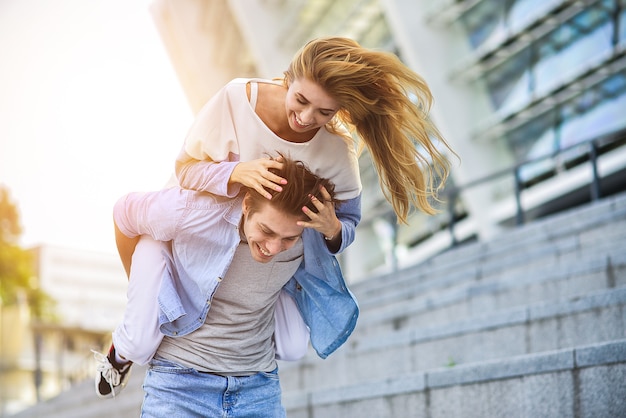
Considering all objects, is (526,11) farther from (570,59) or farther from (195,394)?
(195,394)

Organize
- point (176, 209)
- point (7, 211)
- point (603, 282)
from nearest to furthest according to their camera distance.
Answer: point (176, 209) < point (603, 282) < point (7, 211)

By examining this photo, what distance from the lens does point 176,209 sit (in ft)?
9.52

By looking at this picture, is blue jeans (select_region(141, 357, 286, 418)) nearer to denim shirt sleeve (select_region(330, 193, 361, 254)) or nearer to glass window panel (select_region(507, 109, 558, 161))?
denim shirt sleeve (select_region(330, 193, 361, 254))

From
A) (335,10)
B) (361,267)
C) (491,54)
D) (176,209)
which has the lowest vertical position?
(361,267)

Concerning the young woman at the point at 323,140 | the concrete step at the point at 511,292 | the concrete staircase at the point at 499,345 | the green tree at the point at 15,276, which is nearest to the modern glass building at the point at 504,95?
the concrete staircase at the point at 499,345

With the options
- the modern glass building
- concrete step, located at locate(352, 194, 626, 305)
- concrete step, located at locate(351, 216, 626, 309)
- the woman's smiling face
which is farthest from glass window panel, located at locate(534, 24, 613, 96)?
the woman's smiling face

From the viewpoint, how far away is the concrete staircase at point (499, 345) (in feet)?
11.9

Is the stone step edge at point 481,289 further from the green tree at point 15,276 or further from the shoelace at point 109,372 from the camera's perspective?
the green tree at point 15,276

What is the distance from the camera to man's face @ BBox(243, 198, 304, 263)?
110 inches

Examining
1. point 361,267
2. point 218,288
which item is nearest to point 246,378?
point 218,288

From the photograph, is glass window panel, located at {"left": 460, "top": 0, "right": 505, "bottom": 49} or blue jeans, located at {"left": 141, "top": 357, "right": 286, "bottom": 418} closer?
blue jeans, located at {"left": 141, "top": 357, "right": 286, "bottom": 418}

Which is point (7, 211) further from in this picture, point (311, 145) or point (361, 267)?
point (311, 145)

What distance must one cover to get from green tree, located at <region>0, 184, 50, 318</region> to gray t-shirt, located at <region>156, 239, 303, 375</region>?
74.5 ft

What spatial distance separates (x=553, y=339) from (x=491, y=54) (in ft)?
53.9
